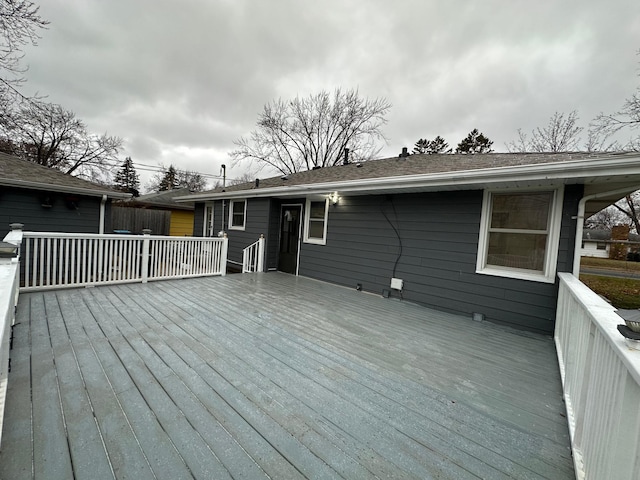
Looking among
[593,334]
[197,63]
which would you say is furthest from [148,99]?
[593,334]

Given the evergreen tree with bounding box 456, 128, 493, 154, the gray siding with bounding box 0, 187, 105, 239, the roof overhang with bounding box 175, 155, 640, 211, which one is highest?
the evergreen tree with bounding box 456, 128, 493, 154

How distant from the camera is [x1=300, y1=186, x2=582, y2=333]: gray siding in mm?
3867

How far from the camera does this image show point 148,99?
1072cm

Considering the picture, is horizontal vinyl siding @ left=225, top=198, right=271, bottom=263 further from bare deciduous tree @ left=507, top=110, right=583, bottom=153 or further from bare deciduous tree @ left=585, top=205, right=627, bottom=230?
bare deciduous tree @ left=585, top=205, right=627, bottom=230

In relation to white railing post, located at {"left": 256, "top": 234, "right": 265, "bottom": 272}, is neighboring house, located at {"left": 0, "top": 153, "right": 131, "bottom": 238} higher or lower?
higher

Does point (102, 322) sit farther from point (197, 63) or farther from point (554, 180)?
point (197, 63)

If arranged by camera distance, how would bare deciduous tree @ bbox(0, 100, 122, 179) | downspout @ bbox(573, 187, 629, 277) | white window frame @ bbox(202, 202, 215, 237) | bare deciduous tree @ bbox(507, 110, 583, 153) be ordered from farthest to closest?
bare deciduous tree @ bbox(0, 100, 122, 179)
bare deciduous tree @ bbox(507, 110, 583, 153)
white window frame @ bbox(202, 202, 215, 237)
downspout @ bbox(573, 187, 629, 277)

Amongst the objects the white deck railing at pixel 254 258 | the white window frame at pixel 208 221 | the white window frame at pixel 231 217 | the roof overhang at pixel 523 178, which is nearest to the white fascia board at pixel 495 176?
the roof overhang at pixel 523 178

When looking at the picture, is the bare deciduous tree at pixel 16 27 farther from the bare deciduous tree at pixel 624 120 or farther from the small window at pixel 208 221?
the bare deciduous tree at pixel 624 120

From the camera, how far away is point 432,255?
4.84 meters

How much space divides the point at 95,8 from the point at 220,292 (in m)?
6.59

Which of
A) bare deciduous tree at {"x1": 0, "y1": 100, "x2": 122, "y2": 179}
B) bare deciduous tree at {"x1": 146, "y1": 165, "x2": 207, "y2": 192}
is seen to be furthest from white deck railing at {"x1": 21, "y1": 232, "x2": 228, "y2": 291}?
bare deciduous tree at {"x1": 146, "y1": 165, "x2": 207, "y2": 192}

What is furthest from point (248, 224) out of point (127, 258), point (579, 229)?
point (579, 229)

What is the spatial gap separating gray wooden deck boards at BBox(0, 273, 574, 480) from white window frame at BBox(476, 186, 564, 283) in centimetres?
90
